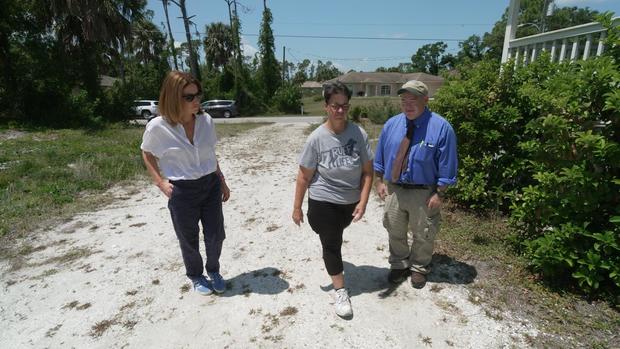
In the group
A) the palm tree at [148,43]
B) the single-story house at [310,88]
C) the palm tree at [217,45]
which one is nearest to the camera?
the palm tree at [148,43]

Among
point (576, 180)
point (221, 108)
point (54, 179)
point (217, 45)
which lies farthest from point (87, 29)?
point (217, 45)

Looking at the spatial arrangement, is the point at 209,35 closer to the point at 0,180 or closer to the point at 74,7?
the point at 74,7

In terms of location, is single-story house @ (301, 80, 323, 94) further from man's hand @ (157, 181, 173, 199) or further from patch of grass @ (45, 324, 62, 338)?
patch of grass @ (45, 324, 62, 338)

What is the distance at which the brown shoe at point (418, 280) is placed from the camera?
2.84 m

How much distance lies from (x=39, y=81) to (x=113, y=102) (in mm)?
3177

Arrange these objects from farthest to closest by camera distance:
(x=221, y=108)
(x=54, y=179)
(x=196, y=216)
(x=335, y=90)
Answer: (x=221, y=108), (x=54, y=179), (x=196, y=216), (x=335, y=90)

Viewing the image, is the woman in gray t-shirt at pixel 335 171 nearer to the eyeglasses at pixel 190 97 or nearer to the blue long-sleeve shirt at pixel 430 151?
the blue long-sleeve shirt at pixel 430 151

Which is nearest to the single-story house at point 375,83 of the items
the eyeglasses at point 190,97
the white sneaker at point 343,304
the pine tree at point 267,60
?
the pine tree at point 267,60

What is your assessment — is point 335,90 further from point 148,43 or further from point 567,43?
point 148,43

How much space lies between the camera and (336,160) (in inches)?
91.7

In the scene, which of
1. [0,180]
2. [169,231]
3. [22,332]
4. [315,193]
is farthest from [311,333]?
[0,180]

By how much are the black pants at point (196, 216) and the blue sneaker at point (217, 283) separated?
0.05 m

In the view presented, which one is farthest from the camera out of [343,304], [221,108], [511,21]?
[221,108]

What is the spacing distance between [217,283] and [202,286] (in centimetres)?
12
